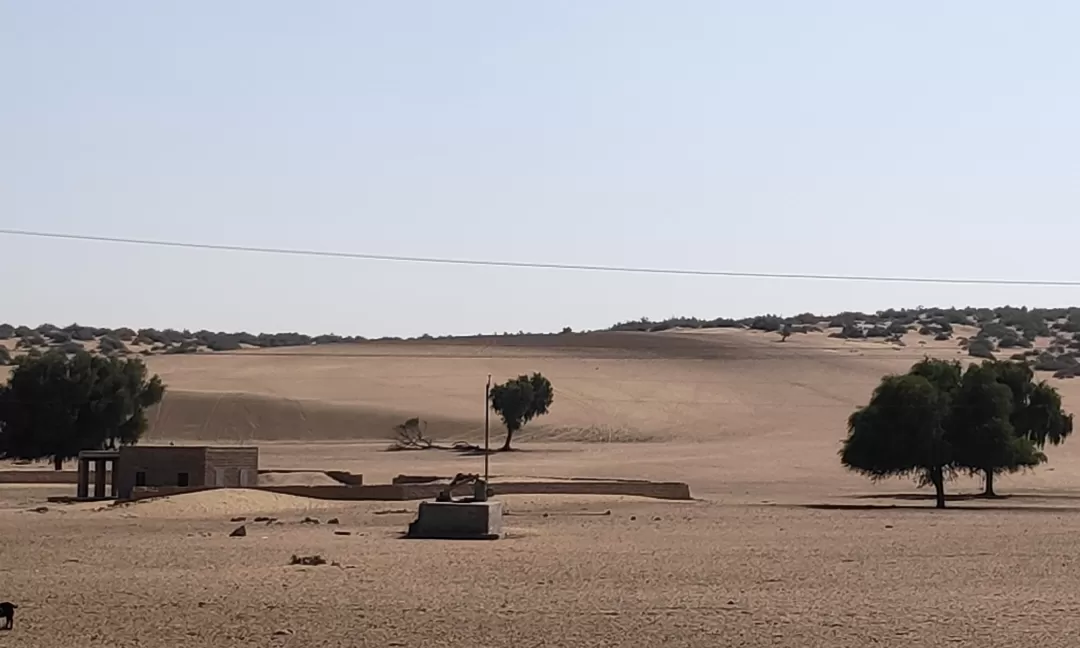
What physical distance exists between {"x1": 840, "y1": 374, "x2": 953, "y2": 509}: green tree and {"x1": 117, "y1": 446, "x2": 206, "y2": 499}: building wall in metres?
22.2

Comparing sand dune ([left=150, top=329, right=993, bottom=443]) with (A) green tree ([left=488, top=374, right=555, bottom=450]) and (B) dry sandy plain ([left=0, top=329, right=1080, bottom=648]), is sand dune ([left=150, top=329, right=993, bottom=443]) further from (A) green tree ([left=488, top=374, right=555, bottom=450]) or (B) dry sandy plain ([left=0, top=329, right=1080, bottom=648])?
(B) dry sandy plain ([left=0, top=329, right=1080, bottom=648])

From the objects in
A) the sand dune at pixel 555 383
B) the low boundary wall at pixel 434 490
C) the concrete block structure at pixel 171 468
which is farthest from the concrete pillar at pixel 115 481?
the sand dune at pixel 555 383

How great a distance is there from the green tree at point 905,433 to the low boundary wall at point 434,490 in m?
6.68

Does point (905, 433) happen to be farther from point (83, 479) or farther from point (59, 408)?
point (59, 408)

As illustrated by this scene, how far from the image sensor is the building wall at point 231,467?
5816 cm

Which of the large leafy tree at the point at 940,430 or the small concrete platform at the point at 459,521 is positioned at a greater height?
the large leafy tree at the point at 940,430

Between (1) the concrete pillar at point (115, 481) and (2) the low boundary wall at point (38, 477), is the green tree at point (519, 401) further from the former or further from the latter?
(1) the concrete pillar at point (115, 481)

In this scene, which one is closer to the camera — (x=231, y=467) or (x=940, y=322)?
(x=231, y=467)

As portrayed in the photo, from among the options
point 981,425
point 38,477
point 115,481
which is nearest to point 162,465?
point 115,481

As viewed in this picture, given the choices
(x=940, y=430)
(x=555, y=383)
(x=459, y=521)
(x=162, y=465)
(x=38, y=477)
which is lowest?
(x=38, y=477)

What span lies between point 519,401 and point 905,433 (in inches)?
1596

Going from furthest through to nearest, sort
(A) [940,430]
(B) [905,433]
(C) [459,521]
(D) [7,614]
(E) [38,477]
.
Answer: (E) [38,477]
(A) [940,430]
(B) [905,433]
(C) [459,521]
(D) [7,614]

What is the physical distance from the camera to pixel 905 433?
6069cm

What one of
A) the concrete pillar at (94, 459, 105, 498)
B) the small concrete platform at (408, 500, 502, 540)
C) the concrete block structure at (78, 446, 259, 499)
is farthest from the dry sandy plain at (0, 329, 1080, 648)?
the concrete block structure at (78, 446, 259, 499)
